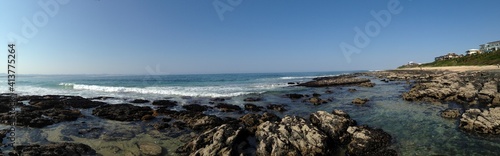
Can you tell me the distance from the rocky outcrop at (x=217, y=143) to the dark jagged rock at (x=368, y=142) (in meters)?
4.69

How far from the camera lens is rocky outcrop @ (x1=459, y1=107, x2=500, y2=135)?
11.5m

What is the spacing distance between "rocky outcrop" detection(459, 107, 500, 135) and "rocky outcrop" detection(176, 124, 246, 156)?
37.2 ft

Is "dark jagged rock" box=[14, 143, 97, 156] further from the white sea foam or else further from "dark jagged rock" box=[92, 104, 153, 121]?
the white sea foam

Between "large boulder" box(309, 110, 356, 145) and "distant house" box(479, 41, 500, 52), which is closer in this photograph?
"large boulder" box(309, 110, 356, 145)

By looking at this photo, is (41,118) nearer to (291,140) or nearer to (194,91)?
(291,140)

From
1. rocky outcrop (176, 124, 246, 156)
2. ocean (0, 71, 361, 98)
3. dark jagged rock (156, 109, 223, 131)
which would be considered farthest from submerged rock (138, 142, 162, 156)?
ocean (0, 71, 361, 98)

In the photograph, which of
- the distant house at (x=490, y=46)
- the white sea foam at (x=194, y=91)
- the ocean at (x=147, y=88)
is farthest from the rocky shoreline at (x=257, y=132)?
the distant house at (x=490, y=46)

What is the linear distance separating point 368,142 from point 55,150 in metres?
12.8

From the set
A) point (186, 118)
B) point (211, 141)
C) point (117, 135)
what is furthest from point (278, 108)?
point (117, 135)

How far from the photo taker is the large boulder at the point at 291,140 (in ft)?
31.2

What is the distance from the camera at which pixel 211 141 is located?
10.4m

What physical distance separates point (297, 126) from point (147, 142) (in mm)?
7225

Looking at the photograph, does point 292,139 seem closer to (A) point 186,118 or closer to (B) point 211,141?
(B) point 211,141

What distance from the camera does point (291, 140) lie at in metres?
9.99
